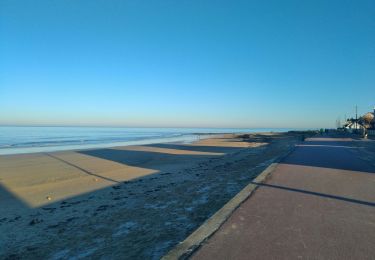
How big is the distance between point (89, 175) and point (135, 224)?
8864 mm

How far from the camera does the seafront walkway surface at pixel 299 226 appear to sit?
362cm

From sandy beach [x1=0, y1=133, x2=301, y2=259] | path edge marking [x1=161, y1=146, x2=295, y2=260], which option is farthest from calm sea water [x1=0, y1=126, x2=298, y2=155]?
path edge marking [x1=161, y1=146, x2=295, y2=260]

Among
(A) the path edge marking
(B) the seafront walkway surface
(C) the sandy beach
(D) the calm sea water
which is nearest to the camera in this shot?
(A) the path edge marking

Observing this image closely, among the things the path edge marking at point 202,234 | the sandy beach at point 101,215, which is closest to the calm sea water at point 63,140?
the sandy beach at point 101,215

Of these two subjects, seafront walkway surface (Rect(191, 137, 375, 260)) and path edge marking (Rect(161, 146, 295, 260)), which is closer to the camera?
path edge marking (Rect(161, 146, 295, 260))

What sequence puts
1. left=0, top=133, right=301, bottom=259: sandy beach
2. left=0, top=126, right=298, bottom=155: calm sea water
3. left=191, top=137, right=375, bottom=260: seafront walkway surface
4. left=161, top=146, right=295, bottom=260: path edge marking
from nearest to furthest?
left=161, top=146, right=295, bottom=260: path edge marking
left=191, top=137, right=375, bottom=260: seafront walkway surface
left=0, top=133, right=301, bottom=259: sandy beach
left=0, top=126, right=298, bottom=155: calm sea water

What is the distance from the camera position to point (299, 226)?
457cm

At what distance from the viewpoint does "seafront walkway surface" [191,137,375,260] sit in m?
3.62

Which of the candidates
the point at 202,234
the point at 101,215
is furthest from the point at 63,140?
the point at 202,234

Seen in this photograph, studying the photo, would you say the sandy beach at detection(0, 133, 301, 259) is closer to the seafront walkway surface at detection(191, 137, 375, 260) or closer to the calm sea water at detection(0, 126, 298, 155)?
the seafront walkway surface at detection(191, 137, 375, 260)

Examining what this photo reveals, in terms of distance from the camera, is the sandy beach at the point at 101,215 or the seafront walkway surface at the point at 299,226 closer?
the seafront walkway surface at the point at 299,226

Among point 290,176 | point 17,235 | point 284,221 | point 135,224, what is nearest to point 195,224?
point 135,224

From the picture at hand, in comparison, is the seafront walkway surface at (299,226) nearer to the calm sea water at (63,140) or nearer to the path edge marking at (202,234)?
the path edge marking at (202,234)

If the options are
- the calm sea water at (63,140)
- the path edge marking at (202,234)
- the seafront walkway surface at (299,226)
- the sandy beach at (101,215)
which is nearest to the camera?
the path edge marking at (202,234)
